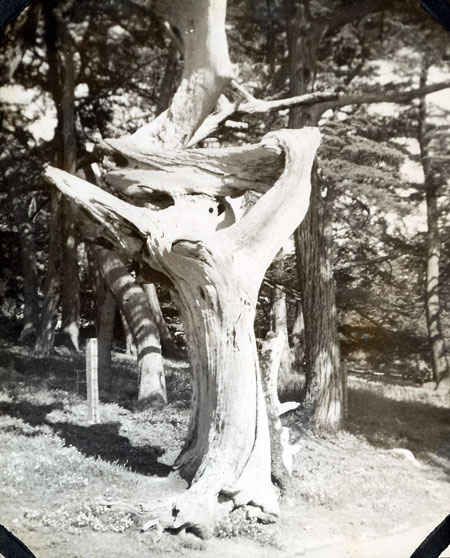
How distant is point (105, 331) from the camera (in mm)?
3051

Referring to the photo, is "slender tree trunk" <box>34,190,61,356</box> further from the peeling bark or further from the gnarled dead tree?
the peeling bark

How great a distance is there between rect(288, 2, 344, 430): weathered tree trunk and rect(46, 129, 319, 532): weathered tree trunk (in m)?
0.26

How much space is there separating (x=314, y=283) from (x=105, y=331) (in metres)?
1.23

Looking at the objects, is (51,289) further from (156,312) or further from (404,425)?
(404,425)

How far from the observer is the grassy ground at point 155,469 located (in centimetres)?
220

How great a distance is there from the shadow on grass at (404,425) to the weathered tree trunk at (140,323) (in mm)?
1012

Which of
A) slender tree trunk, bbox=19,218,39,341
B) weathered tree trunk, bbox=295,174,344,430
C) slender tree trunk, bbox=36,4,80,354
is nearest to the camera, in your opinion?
weathered tree trunk, bbox=295,174,344,430

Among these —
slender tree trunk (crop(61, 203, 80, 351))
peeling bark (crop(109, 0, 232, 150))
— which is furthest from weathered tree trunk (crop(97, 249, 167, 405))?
peeling bark (crop(109, 0, 232, 150))

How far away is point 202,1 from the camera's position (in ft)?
9.16

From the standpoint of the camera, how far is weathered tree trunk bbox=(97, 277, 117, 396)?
2.89m

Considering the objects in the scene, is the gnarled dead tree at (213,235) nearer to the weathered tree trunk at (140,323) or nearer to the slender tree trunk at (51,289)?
the weathered tree trunk at (140,323)

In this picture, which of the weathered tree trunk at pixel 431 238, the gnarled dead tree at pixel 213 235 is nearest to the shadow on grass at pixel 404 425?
the weathered tree trunk at pixel 431 238

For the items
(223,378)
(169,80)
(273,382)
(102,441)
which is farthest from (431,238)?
(102,441)

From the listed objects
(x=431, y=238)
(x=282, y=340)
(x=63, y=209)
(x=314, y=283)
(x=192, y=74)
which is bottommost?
(x=282, y=340)
